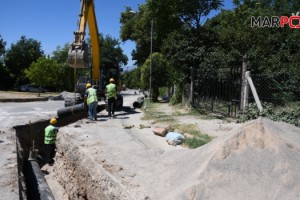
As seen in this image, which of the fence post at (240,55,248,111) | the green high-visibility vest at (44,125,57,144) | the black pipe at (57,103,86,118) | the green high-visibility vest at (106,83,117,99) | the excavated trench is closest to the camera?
the excavated trench

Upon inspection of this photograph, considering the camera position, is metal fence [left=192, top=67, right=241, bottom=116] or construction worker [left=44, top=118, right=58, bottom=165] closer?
construction worker [left=44, top=118, right=58, bottom=165]

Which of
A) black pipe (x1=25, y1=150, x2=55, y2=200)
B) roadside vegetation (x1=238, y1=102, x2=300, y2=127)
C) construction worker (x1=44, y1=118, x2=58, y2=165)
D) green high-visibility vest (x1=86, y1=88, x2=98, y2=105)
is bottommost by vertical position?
black pipe (x1=25, y1=150, x2=55, y2=200)

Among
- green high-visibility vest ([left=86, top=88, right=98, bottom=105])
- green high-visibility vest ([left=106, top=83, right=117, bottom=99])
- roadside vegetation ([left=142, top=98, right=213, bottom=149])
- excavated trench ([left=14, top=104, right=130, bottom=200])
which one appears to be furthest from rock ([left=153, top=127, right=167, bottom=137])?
green high-visibility vest ([left=106, top=83, right=117, bottom=99])

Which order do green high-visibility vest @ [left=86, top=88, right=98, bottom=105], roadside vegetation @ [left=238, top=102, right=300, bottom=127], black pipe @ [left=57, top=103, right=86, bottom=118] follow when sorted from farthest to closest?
black pipe @ [left=57, top=103, right=86, bottom=118] < green high-visibility vest @ [left=86, top=88, right=98, bottom=105] < roadside vegetation @ [left=238, top=102, right=300, bottom=127]

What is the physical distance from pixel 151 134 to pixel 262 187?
270 inches

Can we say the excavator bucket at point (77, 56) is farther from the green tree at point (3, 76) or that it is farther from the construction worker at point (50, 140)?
the green tree at point (3, 76)

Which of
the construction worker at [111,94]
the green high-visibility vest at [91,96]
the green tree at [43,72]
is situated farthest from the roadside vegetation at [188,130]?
the green tree at [43,72]

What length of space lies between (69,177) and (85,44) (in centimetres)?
604

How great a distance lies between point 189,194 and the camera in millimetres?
5203

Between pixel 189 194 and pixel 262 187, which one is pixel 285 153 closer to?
pixel 262 187

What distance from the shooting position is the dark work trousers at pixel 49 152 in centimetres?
1262

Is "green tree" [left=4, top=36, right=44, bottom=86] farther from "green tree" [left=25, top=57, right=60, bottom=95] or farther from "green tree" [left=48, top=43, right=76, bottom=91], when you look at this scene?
"green tree" [left=25, top=57, right=60, bottom=95]

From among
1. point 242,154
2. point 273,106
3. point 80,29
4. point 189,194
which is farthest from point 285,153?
point 80,29
